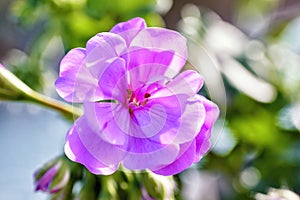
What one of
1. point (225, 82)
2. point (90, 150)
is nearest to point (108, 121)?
point (90, 150)

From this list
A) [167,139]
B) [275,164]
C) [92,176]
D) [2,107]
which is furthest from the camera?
[2,107]

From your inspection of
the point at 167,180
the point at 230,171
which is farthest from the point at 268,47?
the point at 167,180

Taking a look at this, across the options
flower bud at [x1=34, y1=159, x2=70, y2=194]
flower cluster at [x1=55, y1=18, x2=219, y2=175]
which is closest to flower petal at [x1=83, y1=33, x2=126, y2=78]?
flower cluster at [x1=55, y1=18, x2=219, y2=175]

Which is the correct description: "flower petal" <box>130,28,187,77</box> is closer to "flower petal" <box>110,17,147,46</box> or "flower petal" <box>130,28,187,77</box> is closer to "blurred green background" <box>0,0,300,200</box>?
"flower petal" <box>110,17,147,46</box>

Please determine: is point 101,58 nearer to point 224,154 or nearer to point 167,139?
point 167,139

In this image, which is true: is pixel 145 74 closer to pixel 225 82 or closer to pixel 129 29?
pixel 129 29

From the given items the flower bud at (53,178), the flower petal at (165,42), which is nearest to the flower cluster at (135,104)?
the flower petal at (165,42)

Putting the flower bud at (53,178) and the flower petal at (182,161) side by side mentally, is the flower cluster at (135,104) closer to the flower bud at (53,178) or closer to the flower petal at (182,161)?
the flower petal at (182,161)
